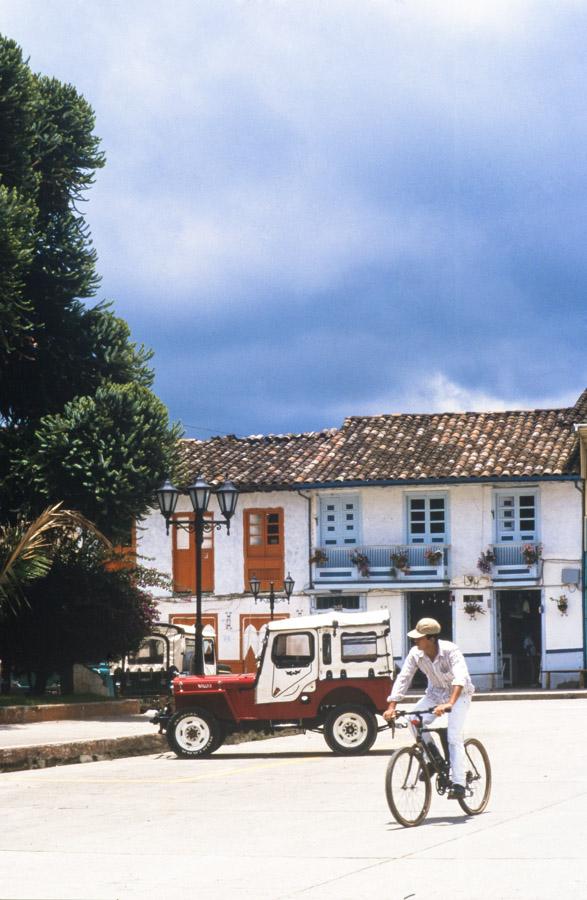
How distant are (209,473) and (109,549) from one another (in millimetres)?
20237

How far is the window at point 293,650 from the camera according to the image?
20891 mm

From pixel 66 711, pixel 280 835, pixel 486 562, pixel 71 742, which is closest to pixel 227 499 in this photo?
pixel 66 711

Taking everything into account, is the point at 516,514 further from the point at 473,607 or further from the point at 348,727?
the point at 348,727

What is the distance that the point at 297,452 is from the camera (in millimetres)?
51250

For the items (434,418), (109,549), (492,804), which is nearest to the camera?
(492,804)

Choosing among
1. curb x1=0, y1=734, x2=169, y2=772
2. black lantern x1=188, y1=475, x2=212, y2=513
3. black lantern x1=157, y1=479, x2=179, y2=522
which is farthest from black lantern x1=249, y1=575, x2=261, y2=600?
curb x1=0, y1=734, x2=169, y2=772

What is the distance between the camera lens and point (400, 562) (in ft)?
157

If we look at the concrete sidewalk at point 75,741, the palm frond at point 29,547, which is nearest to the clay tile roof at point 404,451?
the palm frond at point 29,547

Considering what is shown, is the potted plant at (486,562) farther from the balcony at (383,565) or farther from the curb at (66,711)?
the curb at (66,711)

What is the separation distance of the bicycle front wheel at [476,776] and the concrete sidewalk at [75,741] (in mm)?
8472

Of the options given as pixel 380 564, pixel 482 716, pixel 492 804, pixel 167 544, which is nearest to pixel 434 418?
pixel 380 564

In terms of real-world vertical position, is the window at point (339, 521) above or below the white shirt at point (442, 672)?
above

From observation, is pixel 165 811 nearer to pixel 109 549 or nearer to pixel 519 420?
pixel 109 549

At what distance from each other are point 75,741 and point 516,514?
2864 cm
